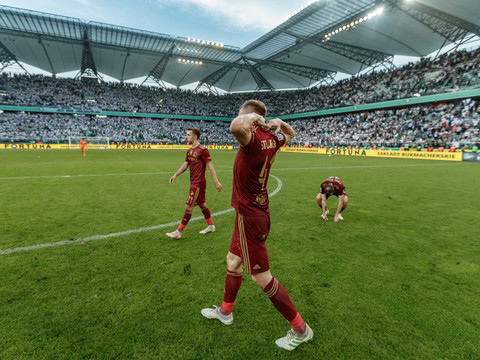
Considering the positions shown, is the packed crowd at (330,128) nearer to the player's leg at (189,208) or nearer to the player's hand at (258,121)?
the player's leg at (189,208)

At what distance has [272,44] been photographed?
4047 centimetres

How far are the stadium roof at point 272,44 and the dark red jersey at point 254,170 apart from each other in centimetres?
3316

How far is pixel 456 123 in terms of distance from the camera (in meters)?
→ 27.8

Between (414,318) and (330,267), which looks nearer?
(414,318)

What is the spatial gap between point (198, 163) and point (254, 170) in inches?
112

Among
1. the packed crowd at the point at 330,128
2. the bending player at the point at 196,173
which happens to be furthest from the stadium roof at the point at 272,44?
the bending player at the point at 196,173

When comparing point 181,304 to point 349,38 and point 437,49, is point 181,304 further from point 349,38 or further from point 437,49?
point 437,49

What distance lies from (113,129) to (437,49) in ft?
180

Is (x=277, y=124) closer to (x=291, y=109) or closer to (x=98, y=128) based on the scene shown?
(x=98, y=128)

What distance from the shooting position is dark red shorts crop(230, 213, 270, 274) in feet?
7.57

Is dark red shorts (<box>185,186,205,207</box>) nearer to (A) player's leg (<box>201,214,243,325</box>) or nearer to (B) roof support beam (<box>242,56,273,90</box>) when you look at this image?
(A) player's leg (<box>201,214,243,325</box>)

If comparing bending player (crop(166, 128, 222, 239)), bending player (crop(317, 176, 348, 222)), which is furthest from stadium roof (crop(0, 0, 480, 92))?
bending player (crop(166, 128, 222, 239))

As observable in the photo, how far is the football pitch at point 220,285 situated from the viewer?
88.7 inches

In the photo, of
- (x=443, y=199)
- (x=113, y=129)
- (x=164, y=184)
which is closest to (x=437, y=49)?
(x=443, y=199)
